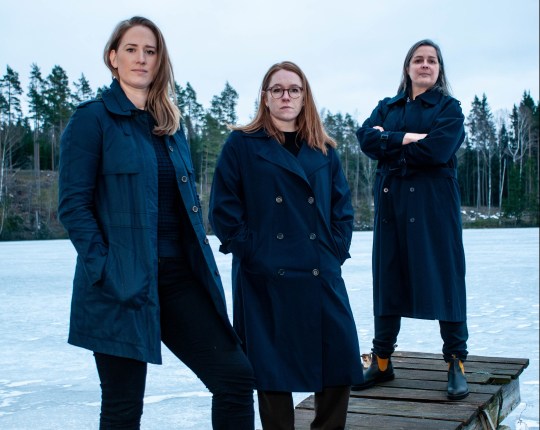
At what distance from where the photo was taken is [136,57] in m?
2.26

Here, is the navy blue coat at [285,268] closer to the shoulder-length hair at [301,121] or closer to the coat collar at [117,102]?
the shoulder-length hair at [301,121]

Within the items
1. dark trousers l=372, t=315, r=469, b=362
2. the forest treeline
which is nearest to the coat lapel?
dark trousers l=372, t=315, r=469, b=362

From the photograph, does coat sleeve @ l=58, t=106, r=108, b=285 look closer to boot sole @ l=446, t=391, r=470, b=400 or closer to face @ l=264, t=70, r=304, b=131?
face @ l=264, t=70, r=304, b=131

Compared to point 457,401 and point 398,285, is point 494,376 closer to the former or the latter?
point 457,401

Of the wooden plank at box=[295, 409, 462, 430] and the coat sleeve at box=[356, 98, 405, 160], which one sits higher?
the coat sleeve at box=[356, 98, 405, 160]

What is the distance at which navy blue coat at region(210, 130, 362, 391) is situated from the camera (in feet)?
8.39

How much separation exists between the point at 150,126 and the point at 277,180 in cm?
56

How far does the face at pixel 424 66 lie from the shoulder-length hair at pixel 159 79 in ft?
4.87

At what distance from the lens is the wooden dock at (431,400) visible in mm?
2924

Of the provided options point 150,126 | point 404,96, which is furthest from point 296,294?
point 404,96

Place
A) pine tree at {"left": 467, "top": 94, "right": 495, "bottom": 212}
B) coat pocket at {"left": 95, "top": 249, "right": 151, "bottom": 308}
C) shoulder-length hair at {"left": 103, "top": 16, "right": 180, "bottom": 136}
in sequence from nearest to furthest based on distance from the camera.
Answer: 1. coat pocket at {"left": 95, "top": 249, "right": 151, "bottom": 308}
2. shoulder-length hair at {"left": 103, "top": 16, "right": 180, "bottom": 136}
3. pine tree at {"left": 467, "top": 94, "right": 495, "bottom": 212}

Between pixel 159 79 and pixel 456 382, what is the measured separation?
202 cm

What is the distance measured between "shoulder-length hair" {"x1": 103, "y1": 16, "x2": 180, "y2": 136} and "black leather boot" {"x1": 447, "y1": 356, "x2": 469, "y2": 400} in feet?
6.08

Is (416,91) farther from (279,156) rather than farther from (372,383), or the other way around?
(372,383)
